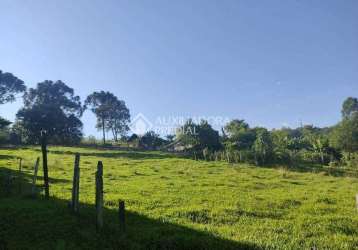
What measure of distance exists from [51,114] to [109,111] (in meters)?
22.7

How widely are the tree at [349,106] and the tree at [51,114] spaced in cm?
7965

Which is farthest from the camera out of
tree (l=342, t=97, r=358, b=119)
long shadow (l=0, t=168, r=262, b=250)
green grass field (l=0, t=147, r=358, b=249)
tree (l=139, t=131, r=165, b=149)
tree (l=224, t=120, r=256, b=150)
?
tree (l=342, t=97, r=358, b=119)

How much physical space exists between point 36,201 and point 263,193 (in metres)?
11.4

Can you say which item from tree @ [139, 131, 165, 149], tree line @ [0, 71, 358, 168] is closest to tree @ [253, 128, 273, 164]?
tree line @ [0, 71, 358, 168]

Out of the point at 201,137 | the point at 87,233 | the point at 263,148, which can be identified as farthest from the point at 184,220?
the point at 201,137

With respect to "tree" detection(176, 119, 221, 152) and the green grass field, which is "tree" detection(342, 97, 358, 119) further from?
the green grass field

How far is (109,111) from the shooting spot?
86938 mm

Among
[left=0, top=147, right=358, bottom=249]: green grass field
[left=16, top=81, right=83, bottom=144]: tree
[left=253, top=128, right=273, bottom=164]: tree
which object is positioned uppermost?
[left=16, top=81, right=83, bottom=144]: tree

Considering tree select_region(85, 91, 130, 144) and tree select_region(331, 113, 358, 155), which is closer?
tree select_region(331, 113, 358, 155)

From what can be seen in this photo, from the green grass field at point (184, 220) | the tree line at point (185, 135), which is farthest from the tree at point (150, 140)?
the green grass field at point (184, 220)

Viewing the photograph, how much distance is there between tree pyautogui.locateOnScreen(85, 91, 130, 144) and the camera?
85.8 metres

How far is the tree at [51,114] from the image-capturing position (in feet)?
206

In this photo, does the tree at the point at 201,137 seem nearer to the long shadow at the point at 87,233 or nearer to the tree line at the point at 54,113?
the tree line at the point at 54,113

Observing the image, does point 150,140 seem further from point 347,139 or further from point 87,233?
point 87,233
